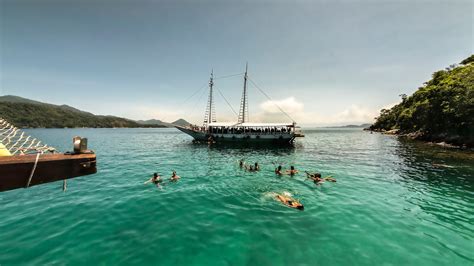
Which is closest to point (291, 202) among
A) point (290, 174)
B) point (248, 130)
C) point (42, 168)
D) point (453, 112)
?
point (290, 174)

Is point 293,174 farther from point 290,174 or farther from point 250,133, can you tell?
point 250,133

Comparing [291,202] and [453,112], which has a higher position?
[453,112]

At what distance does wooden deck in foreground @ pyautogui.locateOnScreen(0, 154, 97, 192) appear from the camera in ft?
12.3

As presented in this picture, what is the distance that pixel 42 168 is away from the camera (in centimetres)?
406

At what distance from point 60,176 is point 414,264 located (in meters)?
12.1

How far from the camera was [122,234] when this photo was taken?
9648mm

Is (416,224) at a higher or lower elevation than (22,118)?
lower

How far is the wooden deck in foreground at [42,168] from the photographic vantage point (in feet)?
12.3

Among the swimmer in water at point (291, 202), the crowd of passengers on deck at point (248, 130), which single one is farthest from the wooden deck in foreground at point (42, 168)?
the crowd of passengers on deck at point (248, 130)

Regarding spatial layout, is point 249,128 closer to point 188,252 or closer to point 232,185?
point 232,185

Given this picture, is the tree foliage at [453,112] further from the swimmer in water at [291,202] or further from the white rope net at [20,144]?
the white rope net at [20,144]

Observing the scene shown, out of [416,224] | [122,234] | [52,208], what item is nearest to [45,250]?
[122,234]

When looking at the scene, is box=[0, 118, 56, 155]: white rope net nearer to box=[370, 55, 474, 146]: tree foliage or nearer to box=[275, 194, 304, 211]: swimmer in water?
box=[275, 194, 304, 211]: swimmer in water

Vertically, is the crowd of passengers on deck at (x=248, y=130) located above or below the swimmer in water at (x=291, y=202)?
above
